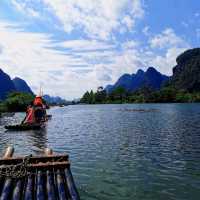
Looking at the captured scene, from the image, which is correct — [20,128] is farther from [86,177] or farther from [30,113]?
[86,177]

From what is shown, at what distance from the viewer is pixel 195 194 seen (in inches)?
785

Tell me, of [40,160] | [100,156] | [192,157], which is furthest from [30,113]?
[40,160]

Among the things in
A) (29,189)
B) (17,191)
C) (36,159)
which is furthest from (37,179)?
(36,159)

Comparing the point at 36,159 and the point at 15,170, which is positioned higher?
the point at 36,159

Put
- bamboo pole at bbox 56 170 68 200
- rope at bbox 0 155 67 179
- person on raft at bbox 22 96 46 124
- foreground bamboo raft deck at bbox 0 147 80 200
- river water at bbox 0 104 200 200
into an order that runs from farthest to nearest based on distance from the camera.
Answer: person on raft at bbox 22 96 46 124, river water at bbox 0 104 200 200, rope at bbox 0 155 67 179, foreground bamboo raft deck at bbox 0 147 80 200, bamboo pole at bbox 56 170 68 200

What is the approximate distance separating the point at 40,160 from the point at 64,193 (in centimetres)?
355

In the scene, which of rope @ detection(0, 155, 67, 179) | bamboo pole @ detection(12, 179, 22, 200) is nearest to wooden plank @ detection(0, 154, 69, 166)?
rope @ detection(0, 155, 67, 179)

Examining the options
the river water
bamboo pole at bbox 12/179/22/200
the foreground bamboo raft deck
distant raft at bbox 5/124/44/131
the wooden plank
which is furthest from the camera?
distant raft at bbox 5/124/44/131

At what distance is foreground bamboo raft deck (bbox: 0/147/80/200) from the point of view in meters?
12.3

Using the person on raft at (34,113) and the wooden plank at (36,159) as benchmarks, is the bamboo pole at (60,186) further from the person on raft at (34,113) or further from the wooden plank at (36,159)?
the person on raft at (34,113)

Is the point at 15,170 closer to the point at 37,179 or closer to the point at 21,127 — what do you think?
the point at 37,179

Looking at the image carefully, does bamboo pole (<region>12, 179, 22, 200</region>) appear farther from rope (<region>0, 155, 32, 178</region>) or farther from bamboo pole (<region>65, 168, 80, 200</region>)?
bamboo pole (<region>65, 168, 80, 200</region>)

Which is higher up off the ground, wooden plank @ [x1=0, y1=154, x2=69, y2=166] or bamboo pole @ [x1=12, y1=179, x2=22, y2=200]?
wooden plank @ [x1=0, y1=154, x2=69, y2=166]

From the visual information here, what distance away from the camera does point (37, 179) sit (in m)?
13.7
